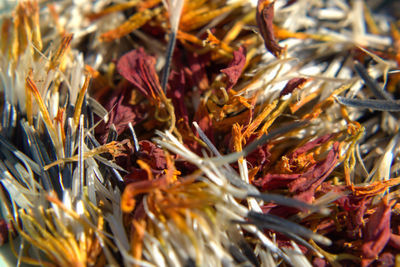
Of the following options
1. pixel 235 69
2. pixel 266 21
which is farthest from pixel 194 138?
pixel 266 21

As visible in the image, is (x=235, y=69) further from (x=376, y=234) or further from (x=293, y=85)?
(x=376, y=234)

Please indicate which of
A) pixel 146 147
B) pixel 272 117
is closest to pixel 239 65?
pixel 272 117

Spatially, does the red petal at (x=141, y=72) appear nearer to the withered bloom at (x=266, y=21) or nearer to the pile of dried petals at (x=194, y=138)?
the pile of dried petals at (x=194, y=138)

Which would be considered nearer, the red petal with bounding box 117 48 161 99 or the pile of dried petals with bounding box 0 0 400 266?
the pile of dried petals with bounding box 0 0 400 266

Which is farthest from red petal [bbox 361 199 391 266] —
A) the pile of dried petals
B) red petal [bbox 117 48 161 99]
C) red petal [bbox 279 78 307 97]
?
red petal [bbox 117 48 161 99]

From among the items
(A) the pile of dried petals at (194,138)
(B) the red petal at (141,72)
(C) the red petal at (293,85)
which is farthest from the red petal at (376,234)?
(B) the red petal at (141,72)

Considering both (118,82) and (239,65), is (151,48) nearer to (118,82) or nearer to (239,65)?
(118,82)

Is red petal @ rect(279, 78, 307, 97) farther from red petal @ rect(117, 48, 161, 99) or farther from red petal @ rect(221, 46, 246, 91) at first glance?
red petal @ rect(117, 48, 161, 99)

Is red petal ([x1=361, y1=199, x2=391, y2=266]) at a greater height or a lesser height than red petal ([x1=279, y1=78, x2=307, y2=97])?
lesser
